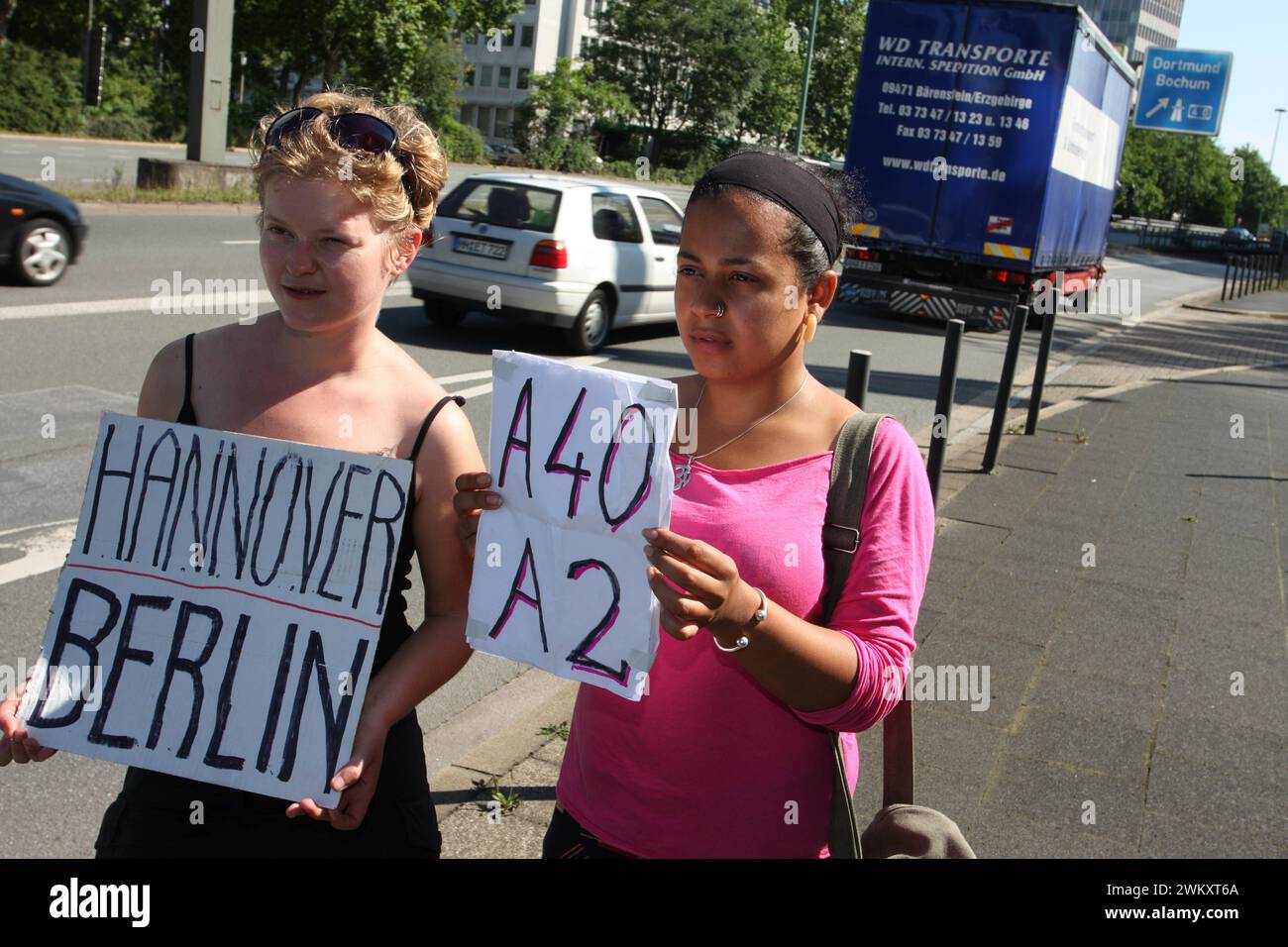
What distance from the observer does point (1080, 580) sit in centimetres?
618

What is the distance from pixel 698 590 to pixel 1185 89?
37595 millimetres

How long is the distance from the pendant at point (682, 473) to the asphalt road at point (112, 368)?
2304 millimetres

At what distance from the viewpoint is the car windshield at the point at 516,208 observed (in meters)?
11.9

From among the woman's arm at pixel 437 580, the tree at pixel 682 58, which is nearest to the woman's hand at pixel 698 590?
the woman's arm at pixel 437 580

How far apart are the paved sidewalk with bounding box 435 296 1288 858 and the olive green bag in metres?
1.57

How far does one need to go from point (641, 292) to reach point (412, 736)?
11.2 m

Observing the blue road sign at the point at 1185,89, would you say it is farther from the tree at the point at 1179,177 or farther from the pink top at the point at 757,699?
the tree at the point at 1179,177

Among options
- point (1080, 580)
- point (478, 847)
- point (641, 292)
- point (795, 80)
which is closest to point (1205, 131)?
point (641, 292)

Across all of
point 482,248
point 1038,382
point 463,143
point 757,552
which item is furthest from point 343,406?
point 463,143

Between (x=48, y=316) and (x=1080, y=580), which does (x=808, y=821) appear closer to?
(x=1080, y=580)

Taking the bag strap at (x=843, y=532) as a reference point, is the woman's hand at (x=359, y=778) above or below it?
below

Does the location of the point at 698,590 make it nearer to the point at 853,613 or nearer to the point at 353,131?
the point at 853,613

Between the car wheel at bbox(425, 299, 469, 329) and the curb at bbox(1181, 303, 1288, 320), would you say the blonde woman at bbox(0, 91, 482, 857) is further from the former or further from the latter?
the curb at bbox(1181, 303, 1288, 320)

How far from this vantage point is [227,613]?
6.06ft
